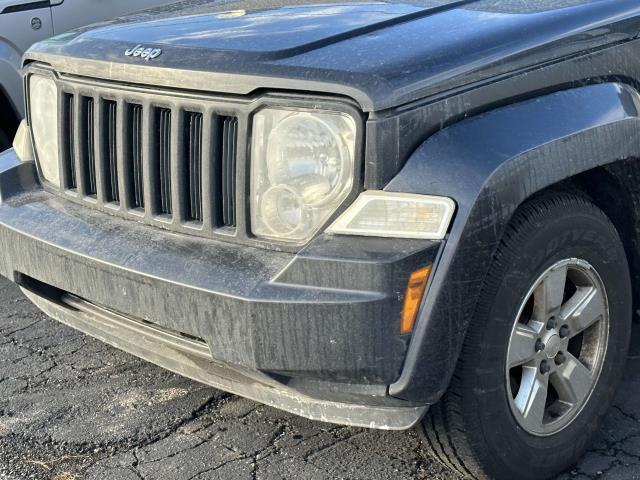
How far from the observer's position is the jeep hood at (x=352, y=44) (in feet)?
7.81

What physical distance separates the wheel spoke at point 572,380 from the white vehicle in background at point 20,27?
128 inches

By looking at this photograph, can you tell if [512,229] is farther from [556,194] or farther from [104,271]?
[104,271]

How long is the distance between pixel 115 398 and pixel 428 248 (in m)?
1.58

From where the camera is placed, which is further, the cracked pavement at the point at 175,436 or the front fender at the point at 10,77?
the front fender at the point at 10,77

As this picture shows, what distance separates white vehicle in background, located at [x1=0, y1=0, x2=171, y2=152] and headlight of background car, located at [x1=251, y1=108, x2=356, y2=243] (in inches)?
111

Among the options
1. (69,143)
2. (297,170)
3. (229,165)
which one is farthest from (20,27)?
(297,170)

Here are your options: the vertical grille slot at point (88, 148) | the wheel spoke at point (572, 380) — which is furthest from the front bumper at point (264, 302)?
the wheel spoke at point (572, 380)

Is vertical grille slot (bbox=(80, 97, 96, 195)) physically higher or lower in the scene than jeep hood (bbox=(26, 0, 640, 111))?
lower

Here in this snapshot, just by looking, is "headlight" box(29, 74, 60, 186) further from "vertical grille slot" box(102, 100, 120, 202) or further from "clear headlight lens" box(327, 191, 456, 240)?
"clear headlight lens" box(327, 191, 456, 240)

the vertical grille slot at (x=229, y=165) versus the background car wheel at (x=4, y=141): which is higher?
the vertical grille slot at (x=229, y=165)

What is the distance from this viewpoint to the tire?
2.47 m

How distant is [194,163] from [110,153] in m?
0.42

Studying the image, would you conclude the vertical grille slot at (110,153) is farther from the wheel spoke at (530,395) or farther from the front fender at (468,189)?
the wheel spoke at (530,395)

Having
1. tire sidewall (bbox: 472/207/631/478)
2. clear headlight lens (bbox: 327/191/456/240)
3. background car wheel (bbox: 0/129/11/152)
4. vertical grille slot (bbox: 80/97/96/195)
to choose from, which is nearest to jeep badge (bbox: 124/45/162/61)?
vertical grille slot (bbox: 80/97/96/195)
